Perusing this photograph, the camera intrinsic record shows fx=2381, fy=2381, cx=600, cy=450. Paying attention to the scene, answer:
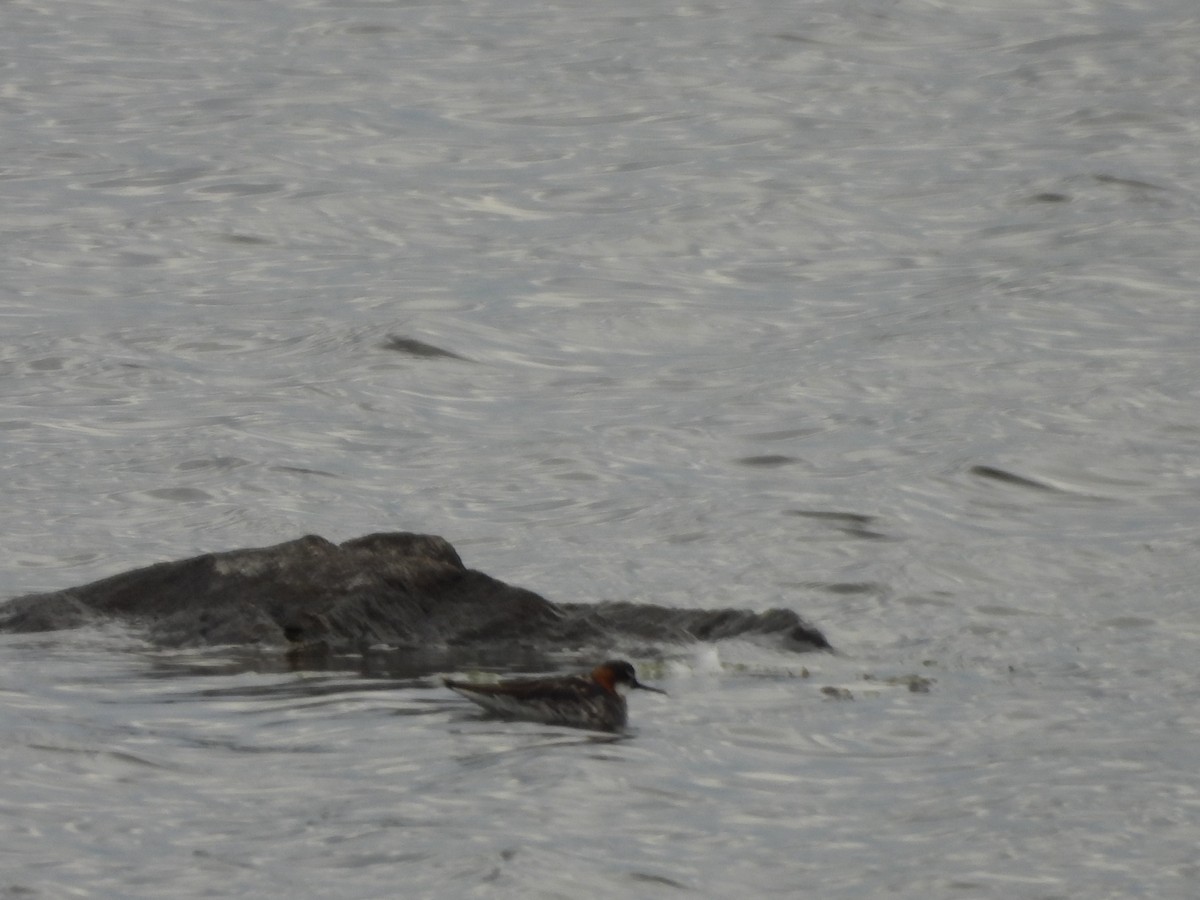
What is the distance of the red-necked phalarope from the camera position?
29.0ft

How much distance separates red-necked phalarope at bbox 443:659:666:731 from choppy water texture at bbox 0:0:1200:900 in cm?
8

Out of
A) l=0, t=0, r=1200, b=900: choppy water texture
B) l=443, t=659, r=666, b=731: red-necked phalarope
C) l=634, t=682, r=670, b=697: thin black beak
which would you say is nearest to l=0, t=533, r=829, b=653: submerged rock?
l=0, t=0, r=1200, b=900: choppy water texture

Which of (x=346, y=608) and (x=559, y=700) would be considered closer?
(x=559, y=700)

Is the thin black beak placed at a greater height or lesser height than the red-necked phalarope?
lesser

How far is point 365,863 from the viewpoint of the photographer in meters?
7.47

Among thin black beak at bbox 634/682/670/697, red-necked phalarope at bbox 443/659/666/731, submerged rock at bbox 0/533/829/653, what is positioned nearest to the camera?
red-necked phalarope at bbox 443/659/666/731

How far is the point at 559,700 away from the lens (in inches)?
349

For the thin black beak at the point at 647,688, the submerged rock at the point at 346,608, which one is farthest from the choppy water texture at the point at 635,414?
the submerged rock at the point at 346,608

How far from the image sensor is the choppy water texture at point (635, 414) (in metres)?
8.13

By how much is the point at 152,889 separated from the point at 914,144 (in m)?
21.9

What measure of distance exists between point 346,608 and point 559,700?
1.70 metres

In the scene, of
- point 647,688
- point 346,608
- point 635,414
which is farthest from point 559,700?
point 635,414

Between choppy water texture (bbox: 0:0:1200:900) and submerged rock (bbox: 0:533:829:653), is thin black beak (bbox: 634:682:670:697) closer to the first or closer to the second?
choppy water texture (bbox: 0:0:1200:900)

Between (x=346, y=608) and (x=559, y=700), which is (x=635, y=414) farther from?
(x=559, y=700)
